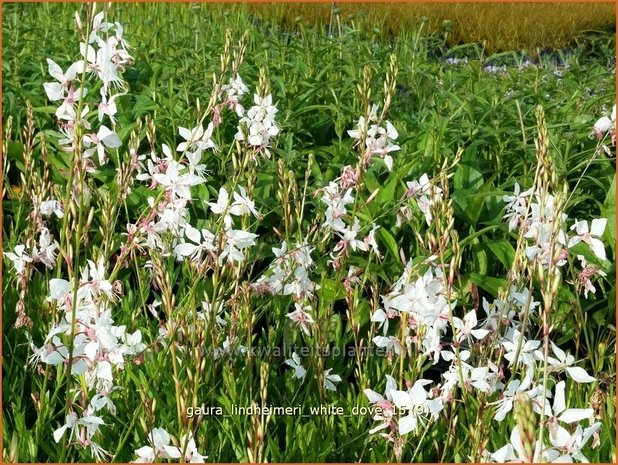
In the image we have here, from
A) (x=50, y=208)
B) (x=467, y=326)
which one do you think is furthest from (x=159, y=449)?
(x=50, y=208)

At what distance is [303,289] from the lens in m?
2.25

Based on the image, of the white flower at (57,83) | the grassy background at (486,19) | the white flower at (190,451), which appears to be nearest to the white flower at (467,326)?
the white flower at (190,451)

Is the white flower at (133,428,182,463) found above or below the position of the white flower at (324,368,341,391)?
below

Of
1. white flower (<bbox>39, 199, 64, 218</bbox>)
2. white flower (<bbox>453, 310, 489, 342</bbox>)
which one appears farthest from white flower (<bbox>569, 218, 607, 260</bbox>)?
white flower (<bbox>39, 199, 64, 218</bbox>)

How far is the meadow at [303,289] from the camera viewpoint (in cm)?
171

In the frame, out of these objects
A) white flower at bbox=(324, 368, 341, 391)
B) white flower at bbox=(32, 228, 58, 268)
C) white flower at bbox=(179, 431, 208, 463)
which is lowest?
white flower at bbox=(179, 431, 208, 463)

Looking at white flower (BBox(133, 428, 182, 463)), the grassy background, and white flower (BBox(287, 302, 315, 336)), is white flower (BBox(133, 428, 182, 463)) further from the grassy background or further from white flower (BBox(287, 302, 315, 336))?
the grassy background

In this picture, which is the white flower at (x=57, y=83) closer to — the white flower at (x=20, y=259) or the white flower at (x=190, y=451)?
the white flower at (x=20, y=259)

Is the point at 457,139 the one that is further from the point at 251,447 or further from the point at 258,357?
the point at 251,447

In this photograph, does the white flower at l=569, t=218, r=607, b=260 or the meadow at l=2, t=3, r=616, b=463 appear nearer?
the meadow at l=2, t=3, r=616, b=463

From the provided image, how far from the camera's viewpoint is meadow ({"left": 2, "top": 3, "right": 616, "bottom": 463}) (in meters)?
1.71

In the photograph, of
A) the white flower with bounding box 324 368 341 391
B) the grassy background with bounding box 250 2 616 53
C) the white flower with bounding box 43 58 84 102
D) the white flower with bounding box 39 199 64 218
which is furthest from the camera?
the grassy background with bounding box 250 2 616 53

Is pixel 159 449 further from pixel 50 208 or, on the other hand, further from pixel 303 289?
pixel 50 208

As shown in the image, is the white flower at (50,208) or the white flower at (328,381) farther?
the white flower at (50,208)
